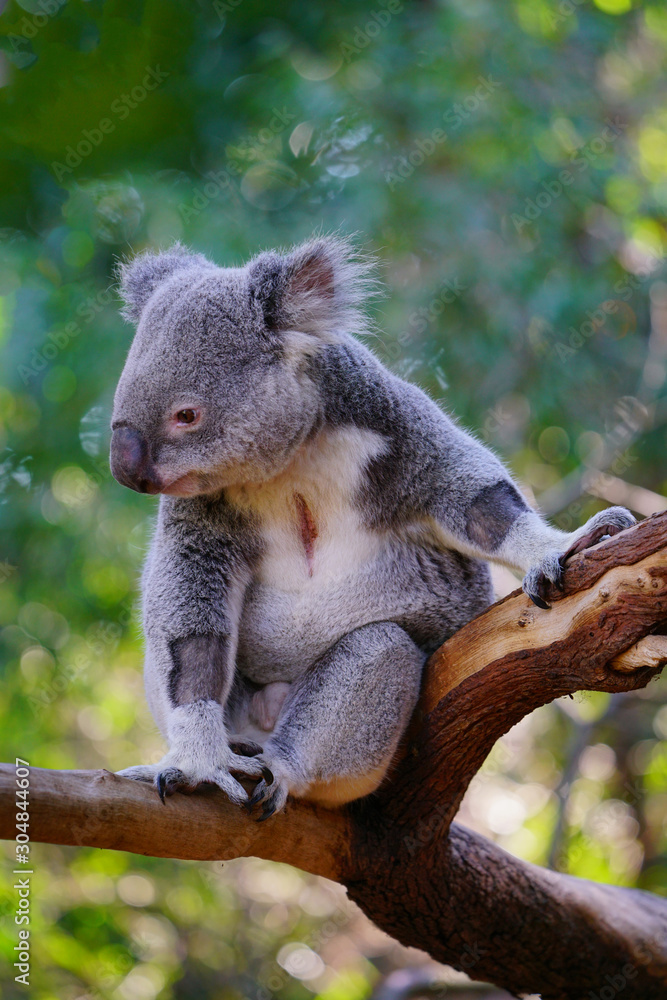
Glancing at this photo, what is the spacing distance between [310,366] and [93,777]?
1301 millimetres

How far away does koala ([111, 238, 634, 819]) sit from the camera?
2.48m

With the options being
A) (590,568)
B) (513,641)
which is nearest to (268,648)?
(513,641)

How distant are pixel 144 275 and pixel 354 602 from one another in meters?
1.33

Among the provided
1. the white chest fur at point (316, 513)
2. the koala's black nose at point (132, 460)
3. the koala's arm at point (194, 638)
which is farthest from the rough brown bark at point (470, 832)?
the koala's black nose at point (132, 460)

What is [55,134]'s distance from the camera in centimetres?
371

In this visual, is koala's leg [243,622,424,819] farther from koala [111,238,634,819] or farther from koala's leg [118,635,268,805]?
koala's leg [118,635,268,805]

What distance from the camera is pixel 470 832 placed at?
10.8 ft

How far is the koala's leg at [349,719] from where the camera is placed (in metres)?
2.61

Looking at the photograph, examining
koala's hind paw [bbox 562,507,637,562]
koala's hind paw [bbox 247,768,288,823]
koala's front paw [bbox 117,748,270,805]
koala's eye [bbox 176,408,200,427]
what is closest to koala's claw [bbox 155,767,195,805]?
koala's front paw [bbox 117,748,270,805]

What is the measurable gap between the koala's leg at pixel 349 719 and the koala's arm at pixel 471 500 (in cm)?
39

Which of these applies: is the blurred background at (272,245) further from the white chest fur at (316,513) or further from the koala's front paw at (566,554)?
the koala's front paw at (566,554)

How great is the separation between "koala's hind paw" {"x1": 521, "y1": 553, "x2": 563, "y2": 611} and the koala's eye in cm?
101

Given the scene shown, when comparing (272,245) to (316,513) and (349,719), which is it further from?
(349,719)

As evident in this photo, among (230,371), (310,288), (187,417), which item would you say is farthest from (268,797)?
(310,288)
